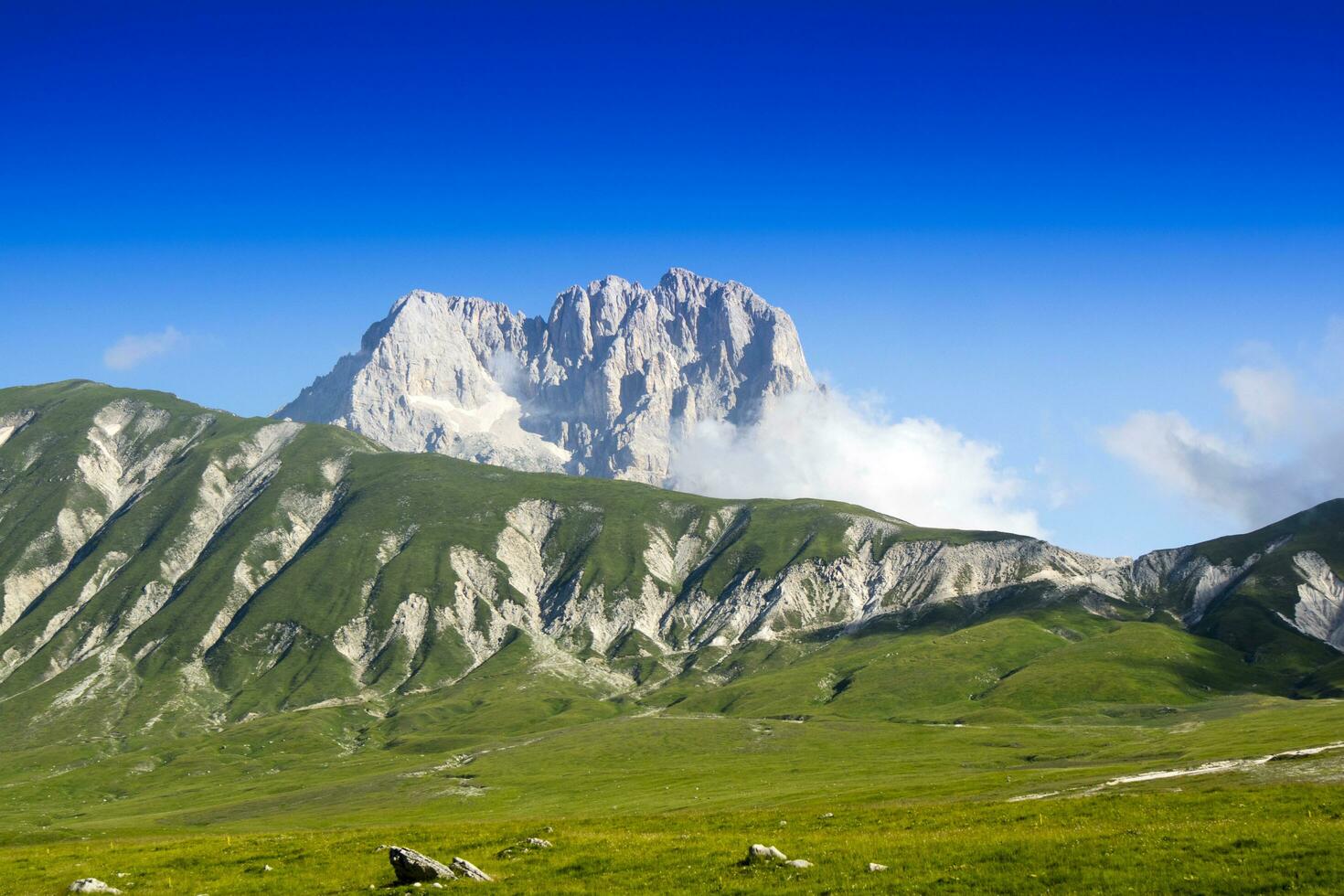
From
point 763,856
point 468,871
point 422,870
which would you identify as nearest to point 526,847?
point 468,871

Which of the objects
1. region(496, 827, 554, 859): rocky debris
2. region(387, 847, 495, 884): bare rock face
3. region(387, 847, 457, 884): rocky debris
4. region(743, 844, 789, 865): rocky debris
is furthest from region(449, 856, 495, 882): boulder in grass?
region(743, 844, 789, 865): rocky debris

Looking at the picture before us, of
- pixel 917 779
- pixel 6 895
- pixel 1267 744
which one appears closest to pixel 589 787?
pixel 917 779

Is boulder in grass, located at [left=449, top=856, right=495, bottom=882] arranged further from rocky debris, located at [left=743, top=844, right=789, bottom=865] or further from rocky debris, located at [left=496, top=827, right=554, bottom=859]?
rocky debris, located at [left=743, top=844, right=789, bottom=865]

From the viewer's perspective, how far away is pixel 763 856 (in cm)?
3941

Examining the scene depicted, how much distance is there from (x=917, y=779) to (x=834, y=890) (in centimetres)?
9882

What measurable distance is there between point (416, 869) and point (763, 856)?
1314 cm

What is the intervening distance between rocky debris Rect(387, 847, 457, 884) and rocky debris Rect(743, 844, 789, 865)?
1128 cm

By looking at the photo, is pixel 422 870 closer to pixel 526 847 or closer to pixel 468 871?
pixel 468 871

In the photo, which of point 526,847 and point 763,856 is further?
point 526,847

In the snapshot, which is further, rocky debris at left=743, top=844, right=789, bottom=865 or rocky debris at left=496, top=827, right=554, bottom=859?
rocky debris at left=496, top=827, right=554, bottom=859

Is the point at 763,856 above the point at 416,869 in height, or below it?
above

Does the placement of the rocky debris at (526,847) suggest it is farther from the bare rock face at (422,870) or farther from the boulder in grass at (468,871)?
the bare rock face at (422,870)

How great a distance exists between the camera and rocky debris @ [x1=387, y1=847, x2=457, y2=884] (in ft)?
129

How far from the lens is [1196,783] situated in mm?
64000
